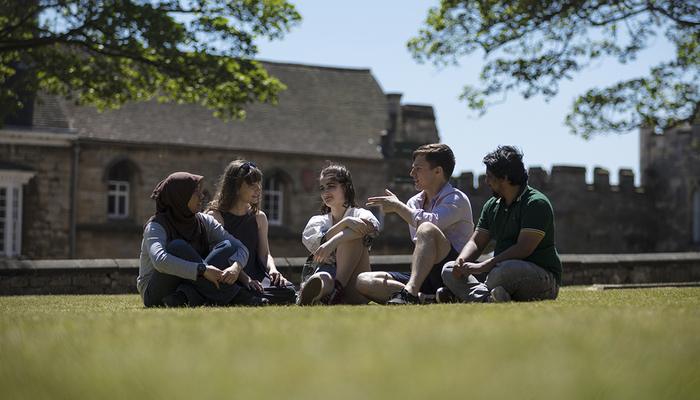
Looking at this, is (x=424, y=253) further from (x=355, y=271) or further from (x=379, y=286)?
(x=355, y=271)

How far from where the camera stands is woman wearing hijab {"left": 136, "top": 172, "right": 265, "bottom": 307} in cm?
655

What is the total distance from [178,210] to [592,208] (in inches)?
1217

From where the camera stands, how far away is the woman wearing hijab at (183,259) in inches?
258

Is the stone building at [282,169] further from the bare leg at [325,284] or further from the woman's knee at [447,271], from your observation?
the bare leg at [325,284]

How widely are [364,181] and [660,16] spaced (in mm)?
16293

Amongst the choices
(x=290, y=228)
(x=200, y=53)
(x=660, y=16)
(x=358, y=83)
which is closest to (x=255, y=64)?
(x=200, y=53)

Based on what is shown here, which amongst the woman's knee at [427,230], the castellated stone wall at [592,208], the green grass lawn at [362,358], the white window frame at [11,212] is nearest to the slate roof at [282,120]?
the white window frame at [11,212]

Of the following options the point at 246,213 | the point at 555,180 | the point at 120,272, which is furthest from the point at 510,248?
the point at 555,180

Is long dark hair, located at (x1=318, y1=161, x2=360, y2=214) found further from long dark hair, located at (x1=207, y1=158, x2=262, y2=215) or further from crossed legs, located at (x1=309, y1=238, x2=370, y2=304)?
long dark hair, located at (x1=207, y1=158, x2=262, y2=215)

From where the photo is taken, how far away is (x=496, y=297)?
21.0ft

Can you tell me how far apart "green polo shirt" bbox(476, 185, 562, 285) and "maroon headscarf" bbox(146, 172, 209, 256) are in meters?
2.45

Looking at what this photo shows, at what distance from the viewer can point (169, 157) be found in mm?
30828

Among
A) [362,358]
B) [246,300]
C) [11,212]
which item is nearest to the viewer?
[362,358]

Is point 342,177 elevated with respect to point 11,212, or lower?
elevated
